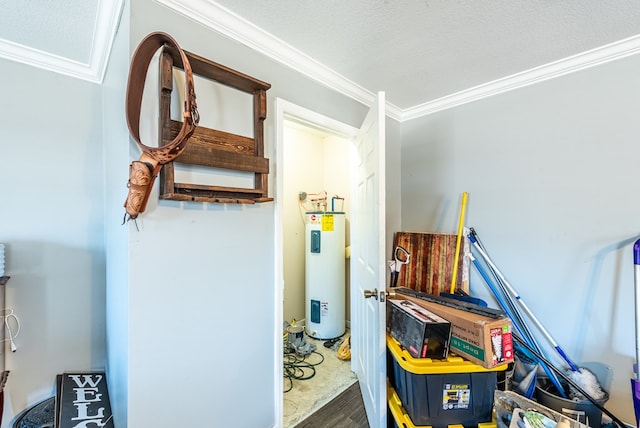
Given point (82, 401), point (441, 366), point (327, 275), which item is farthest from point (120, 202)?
point (327, 275)

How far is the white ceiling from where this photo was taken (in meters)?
1.31

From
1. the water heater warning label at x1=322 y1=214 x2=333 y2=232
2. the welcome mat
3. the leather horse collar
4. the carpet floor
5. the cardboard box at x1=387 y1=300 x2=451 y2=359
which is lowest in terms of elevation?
the carpet floor

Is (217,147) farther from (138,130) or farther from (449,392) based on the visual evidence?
(449,392)

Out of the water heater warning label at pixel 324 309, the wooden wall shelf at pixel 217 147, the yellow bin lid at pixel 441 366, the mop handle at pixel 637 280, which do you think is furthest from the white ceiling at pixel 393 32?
the water heater warning label at pixel 324 309

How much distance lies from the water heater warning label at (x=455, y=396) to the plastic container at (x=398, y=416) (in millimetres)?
107

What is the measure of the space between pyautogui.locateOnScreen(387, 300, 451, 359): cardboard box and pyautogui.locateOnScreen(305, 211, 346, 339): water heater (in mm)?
1448

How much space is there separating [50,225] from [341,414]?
237 cm

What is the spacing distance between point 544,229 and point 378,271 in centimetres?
134

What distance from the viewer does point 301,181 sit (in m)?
3.35

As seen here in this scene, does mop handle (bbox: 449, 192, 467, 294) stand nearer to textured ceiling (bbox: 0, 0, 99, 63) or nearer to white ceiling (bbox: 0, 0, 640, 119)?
white ceiling (bbox: 0, 0, 640, 119)

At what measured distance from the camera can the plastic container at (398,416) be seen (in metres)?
1.42

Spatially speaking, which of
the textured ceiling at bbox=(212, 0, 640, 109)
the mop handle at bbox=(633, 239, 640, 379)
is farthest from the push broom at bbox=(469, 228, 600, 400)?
the textured ceiling at bbox=(212, 0, 640, 109)

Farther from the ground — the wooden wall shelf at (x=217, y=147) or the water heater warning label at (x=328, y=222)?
the wooden wall shelf at (x=217, y=147)

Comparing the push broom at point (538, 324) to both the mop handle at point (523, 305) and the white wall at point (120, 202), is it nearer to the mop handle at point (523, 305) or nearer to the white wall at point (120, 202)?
the mop handle at point (523, 305)
